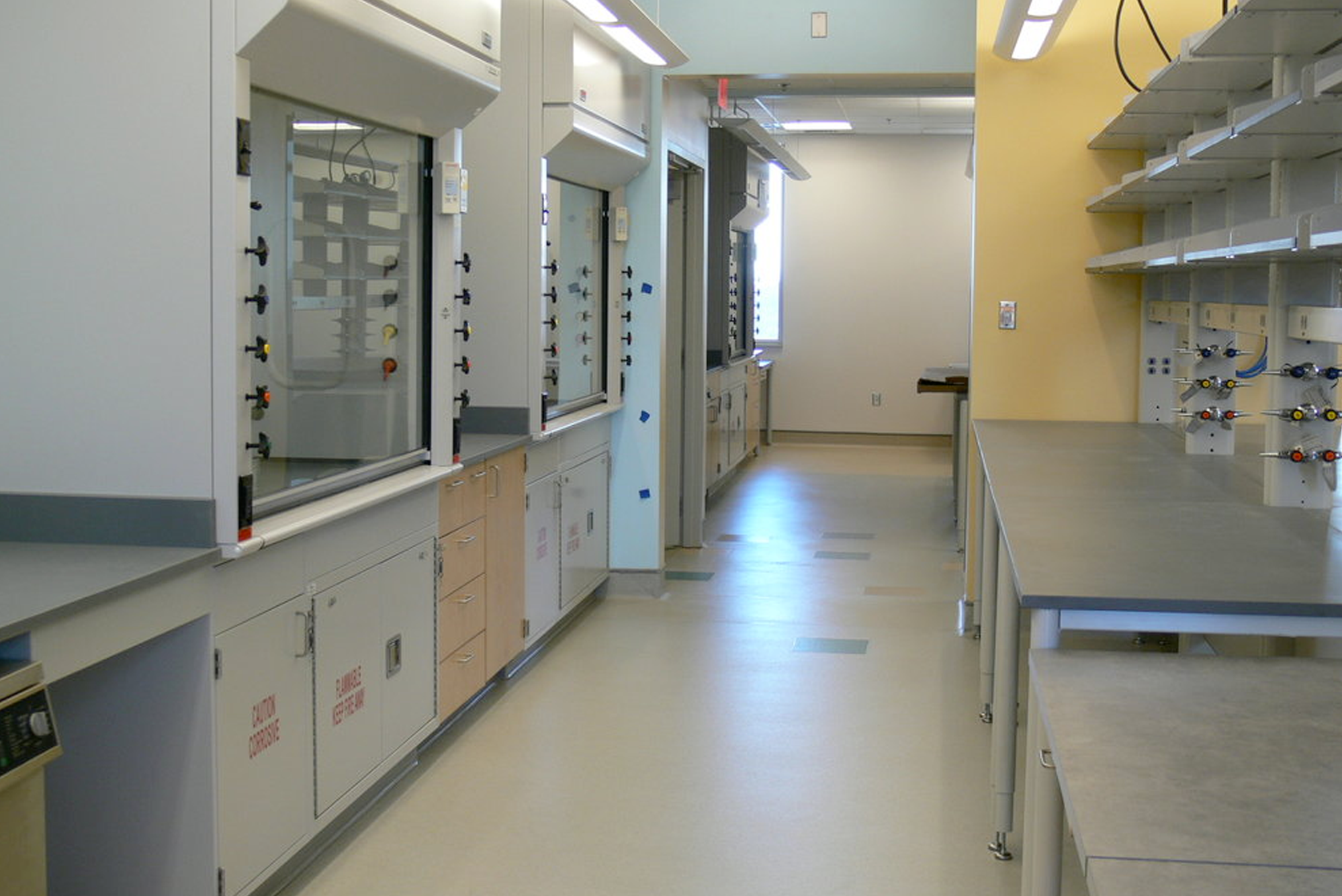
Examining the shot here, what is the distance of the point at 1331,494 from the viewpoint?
3.57m

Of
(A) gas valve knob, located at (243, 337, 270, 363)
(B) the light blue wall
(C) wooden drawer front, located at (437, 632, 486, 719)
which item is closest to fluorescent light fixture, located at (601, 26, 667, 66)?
(B) the light blue wall

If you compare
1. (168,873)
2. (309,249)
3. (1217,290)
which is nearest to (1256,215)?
(1217,290)

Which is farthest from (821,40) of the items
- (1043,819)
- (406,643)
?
(1043,819)

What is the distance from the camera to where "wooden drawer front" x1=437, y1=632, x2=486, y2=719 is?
14.1 ft

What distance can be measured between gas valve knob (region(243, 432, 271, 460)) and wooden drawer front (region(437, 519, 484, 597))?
1.05 m

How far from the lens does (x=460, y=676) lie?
4.45 metres

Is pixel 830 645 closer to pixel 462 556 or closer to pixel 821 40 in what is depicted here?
pixel 462 556

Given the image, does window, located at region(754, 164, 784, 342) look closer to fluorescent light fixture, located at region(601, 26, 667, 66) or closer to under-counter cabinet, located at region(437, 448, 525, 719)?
fluorescent light fixture, located at region(601, 26, 667, 66)

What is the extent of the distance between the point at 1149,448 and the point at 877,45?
7.57 feet

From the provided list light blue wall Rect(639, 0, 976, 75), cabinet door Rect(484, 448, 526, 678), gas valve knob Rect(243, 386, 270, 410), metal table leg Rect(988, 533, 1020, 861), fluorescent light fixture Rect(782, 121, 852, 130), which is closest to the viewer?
gas valve knob Rect(243, 386, 270, 410)

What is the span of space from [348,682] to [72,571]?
109 cm

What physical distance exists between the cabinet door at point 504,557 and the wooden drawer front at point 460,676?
85 mm

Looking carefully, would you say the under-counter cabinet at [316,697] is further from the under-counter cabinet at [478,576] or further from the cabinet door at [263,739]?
the under-counter cabinet at [478,576]

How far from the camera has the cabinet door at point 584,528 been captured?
18.9ft
